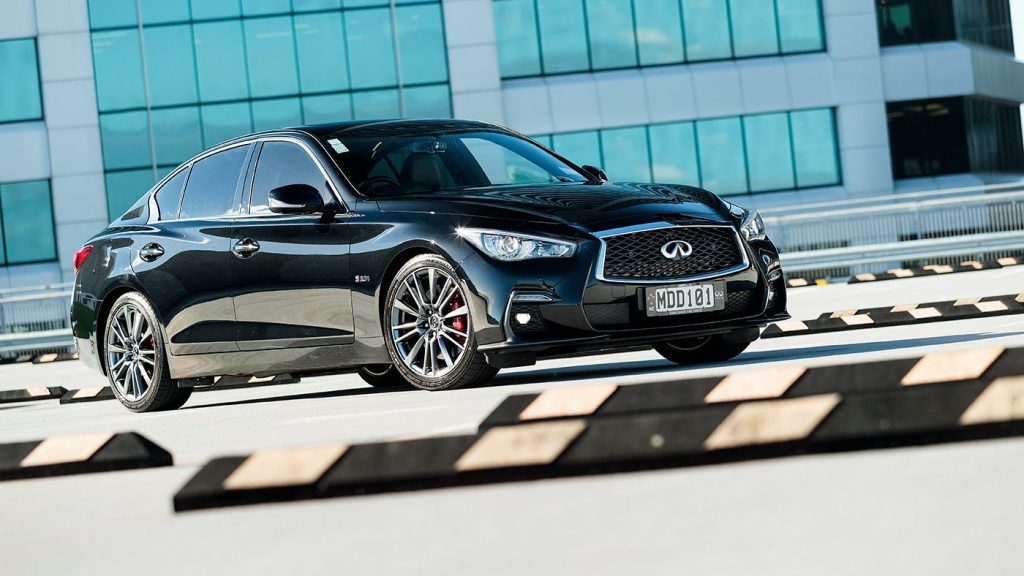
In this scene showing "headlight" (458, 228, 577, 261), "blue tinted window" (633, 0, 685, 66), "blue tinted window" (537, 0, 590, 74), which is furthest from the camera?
"blue tinted window" (633, 0, 685, 66)

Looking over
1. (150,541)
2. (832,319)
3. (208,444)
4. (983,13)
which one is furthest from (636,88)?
(150,541)

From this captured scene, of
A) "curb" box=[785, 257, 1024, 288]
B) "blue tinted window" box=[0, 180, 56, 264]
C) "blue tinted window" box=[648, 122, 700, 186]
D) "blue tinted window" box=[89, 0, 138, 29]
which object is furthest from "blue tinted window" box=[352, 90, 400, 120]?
"curb" box=[785, 257, 1024, 288]

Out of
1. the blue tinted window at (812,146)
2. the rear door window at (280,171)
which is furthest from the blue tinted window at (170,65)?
the rear door window at (280,171)

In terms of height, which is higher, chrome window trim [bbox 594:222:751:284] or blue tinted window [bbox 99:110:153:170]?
blue tinted window [bbox 99:110:153:170]

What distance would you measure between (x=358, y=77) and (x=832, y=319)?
28.3 meters

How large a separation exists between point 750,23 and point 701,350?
31455 millimetres

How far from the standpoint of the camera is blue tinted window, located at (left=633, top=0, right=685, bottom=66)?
39.7m

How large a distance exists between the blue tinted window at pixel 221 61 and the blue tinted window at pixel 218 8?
0.64ft

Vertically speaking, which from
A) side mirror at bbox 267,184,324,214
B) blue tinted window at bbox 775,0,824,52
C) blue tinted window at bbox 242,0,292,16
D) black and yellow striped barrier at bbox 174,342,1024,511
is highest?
blue tinted window at bbox 242,0,292,16

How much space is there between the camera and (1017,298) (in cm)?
1157

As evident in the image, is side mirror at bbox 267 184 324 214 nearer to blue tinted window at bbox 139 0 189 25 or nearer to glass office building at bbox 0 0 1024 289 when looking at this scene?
glass office building at bbox 0 0 1024 289

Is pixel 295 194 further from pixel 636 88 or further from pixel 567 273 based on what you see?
pixel 636 88

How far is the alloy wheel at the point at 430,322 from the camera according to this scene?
8500 mm

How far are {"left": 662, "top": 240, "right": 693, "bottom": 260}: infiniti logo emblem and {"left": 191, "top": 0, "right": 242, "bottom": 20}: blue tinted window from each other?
31731 millimetres
